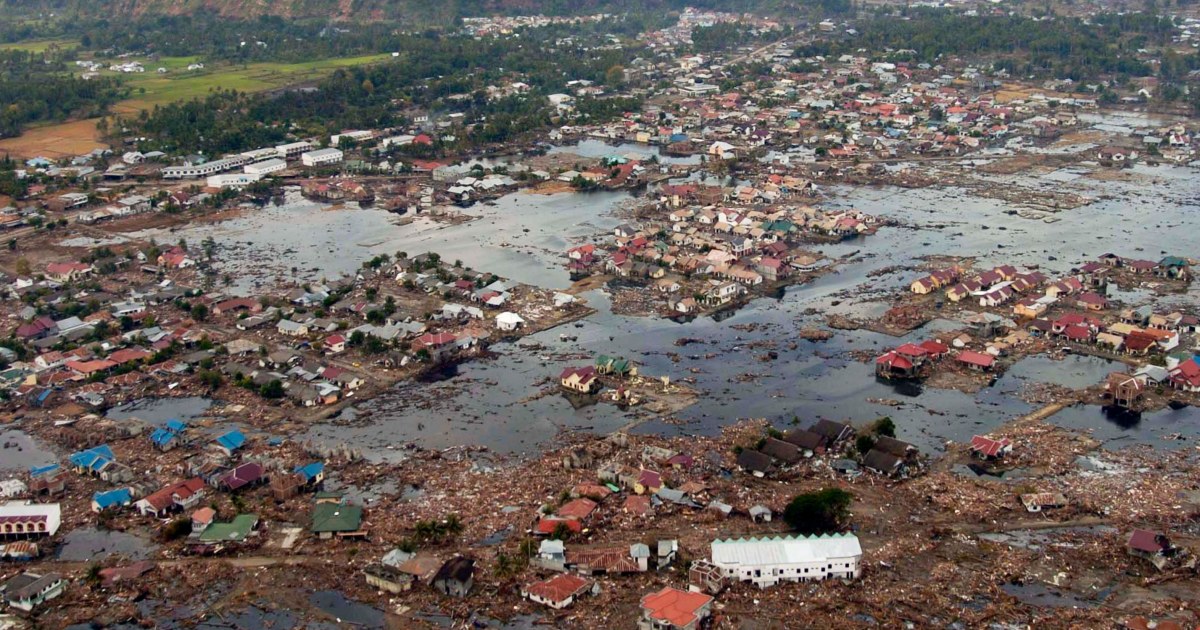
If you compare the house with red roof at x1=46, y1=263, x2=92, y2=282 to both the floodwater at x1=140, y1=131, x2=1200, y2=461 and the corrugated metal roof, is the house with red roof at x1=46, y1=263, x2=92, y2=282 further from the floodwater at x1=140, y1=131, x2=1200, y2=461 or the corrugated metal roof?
the corrugated metal roof

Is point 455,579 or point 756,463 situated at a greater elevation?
point 455,579

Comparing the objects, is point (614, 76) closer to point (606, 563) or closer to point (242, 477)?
point (242, 477)

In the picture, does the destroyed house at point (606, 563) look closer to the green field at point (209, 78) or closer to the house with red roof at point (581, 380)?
the house with red roof at point (581, 380)

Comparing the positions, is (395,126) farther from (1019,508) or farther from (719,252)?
→ (1019,508)

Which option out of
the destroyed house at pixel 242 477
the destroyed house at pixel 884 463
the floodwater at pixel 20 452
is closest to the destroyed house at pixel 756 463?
the destroyed house at pixel 884 463

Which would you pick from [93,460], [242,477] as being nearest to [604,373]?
[242,477]

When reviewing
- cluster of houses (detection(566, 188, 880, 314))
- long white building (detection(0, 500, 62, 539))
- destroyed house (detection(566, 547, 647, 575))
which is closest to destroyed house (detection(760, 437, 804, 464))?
destroyed house (detection(566, 547, 647, 575))
